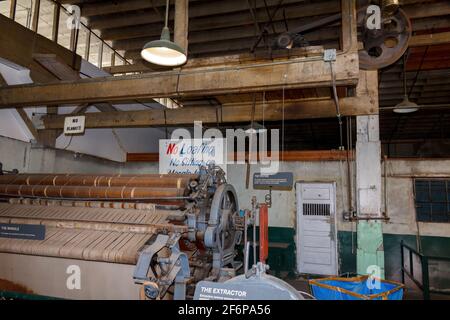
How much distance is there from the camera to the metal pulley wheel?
4.17 meters

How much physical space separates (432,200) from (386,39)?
3.09 meters

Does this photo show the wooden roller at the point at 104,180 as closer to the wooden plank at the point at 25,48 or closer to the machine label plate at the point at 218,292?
the machine label plate at the point at 218,292

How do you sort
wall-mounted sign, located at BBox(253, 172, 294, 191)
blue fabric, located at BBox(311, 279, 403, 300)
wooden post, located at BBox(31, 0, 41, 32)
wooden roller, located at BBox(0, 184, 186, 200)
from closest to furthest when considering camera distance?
wooden roller, located at BBox(0, 184, 186, 200) < blue fabric, located at BBox(311, 279, 403, 300) < wall-mounted sign, located at BBox(253, 172, 294, 191) < wooden post, located at BBox(31, 0, 41, 32)

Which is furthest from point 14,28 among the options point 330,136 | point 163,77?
point 330,136

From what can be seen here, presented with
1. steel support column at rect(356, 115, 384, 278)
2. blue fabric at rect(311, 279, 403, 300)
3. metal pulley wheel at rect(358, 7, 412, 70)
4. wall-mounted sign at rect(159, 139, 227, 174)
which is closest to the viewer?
blue fabric at rect(311, 279, 403, 300)

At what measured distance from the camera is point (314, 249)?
233 inches

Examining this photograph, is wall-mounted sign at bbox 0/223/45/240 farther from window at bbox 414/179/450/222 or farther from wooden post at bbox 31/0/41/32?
window at bbox 414/179/450/222

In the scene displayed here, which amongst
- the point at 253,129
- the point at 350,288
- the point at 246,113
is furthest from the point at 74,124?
the point at 350,288

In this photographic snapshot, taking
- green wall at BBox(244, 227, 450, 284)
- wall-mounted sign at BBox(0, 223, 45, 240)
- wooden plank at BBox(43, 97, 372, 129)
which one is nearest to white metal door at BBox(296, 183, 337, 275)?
green wall at BBox(244, 227, 450, 284)

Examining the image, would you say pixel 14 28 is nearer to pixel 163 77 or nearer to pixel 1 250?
pixel 163 77

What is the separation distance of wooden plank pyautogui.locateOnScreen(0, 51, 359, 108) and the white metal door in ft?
11.1

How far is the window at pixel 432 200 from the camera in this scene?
552 centimetres

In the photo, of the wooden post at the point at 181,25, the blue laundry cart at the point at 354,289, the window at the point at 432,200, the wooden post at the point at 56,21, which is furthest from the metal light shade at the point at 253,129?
the wooden post at the point at 56,21

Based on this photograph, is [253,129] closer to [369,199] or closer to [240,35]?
[240,35]
